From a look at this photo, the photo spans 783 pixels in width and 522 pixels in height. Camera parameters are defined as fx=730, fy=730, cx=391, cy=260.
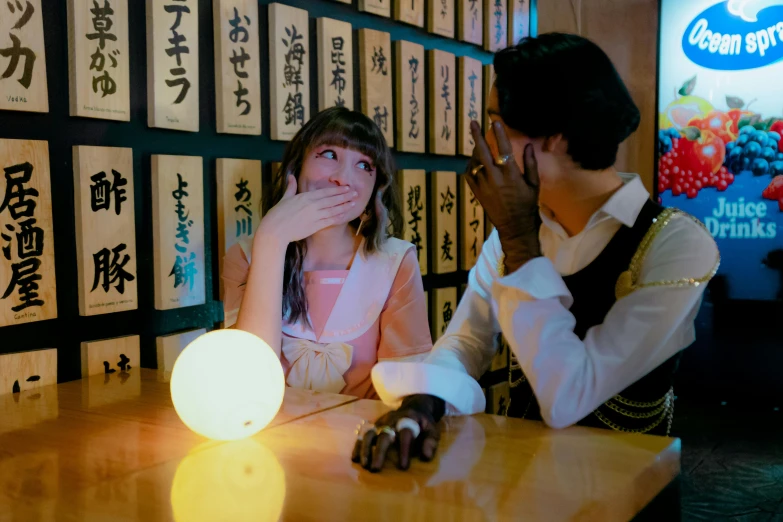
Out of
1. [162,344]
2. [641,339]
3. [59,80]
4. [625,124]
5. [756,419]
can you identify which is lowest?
[756,419]

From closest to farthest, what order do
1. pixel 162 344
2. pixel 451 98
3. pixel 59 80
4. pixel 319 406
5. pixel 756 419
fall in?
pixel 319 406
pixel 59 80
pixel 162 344
pixel 451 98
pixel 756 419

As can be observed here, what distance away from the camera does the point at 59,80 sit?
5.75ft

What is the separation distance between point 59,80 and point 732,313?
3924 mm

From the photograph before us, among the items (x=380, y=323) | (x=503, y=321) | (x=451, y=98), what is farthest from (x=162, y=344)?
(x=451, y=98)

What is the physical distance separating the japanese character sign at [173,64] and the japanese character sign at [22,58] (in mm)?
282

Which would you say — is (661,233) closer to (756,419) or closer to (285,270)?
(285,270)

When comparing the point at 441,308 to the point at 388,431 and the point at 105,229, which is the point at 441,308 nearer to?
the point at 105,229

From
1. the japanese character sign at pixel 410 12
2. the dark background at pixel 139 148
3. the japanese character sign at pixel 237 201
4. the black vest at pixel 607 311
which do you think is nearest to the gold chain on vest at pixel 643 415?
the black vest at pixel 607 311

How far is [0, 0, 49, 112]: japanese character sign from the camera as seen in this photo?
162 centimetres

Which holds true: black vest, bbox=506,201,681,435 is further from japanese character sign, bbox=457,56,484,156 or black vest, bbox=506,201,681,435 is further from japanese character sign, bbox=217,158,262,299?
japanese character sign, bbox=457,56,484,156

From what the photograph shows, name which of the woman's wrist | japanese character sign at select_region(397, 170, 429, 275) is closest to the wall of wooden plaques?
the woman's wrist

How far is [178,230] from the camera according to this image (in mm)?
1994

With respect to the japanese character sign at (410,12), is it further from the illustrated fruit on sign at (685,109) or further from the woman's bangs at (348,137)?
the illustrated fruit on sign at (685,109)

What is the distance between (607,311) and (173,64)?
1.28 metres
